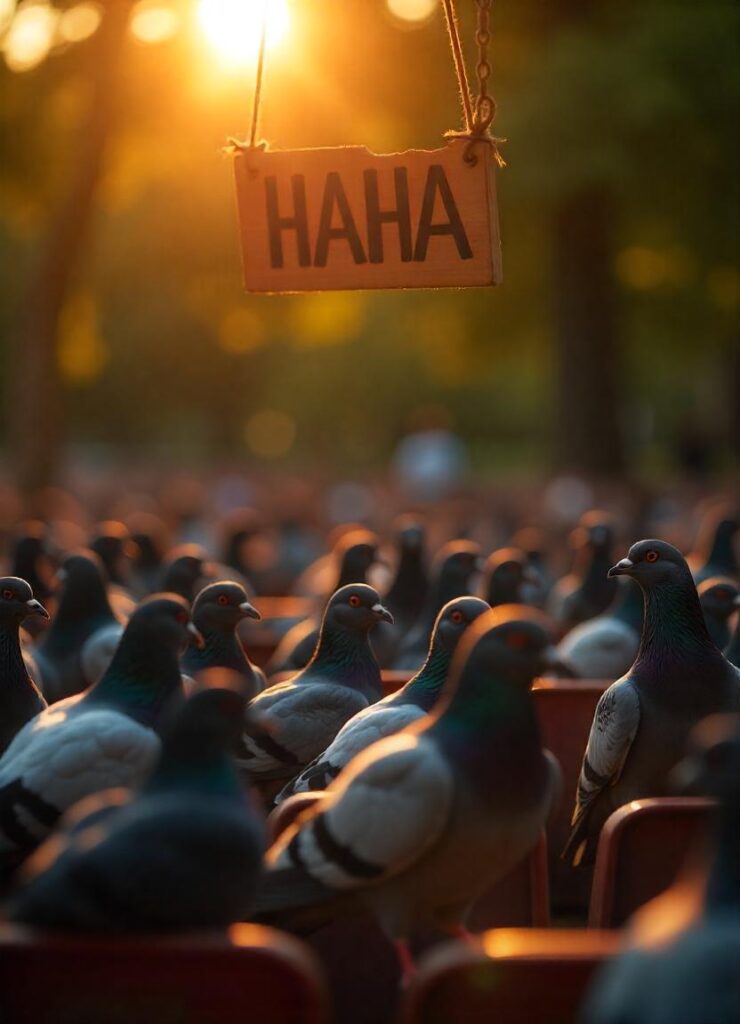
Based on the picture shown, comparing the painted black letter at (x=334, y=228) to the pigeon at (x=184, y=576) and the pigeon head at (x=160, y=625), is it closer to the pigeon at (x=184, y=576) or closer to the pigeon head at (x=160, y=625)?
the pigeon head at (x=160, y=625)

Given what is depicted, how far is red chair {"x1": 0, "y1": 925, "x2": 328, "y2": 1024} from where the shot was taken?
2.97 metres

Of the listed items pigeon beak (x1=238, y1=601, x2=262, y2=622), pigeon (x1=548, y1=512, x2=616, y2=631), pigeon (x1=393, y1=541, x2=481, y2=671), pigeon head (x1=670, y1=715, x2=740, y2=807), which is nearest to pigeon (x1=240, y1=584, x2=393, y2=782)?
pigeon beak (x1=238, y1=601, x2=262, y2=622)

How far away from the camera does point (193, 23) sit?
15781 mm

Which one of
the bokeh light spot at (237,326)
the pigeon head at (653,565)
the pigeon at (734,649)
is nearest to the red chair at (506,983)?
the pigeon head at (653,565)

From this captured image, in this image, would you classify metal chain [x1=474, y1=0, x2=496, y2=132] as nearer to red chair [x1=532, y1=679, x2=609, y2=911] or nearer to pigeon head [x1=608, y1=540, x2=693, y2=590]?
pigeon head [x1=608, y1=540, x2=693, y2=590]

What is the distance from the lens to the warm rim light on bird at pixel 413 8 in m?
15.5

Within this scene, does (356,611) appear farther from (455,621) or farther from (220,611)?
(455,621)

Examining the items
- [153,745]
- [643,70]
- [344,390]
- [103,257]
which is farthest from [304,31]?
[344,390]

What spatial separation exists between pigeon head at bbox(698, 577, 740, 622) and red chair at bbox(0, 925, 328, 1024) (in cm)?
451

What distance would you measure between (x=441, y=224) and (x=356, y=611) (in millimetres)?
1557

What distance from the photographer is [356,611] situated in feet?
20.0

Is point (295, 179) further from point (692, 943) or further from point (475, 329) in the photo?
point (475, 329)

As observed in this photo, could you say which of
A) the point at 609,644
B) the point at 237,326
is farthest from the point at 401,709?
the point at 237,326

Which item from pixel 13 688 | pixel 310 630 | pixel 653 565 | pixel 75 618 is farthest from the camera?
pixel 310 630
